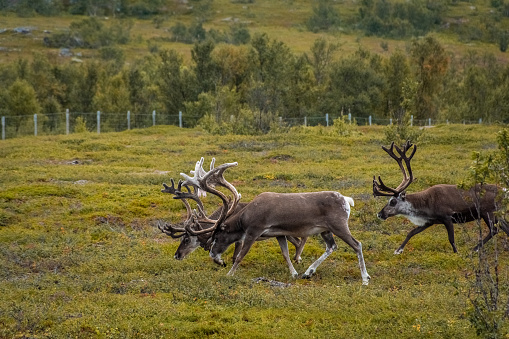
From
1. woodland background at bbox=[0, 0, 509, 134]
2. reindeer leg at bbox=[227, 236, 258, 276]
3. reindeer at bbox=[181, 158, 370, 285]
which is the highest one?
reindeer at bbox=[181, 158, 370, 285]

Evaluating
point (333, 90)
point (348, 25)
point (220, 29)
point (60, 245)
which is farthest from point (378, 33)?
point (60, 245)

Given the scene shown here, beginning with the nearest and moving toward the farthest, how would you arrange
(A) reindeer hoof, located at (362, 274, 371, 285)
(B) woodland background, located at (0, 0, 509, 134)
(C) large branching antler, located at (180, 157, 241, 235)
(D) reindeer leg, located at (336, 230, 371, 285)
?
(A) reindeer hoof, located at (362, 274, 371, 285) < (D) reindeer leg, located at (336, 230, 371, 285) < (C) large branching antler, located at (180, 157, 241, 235) < (B) woodland background, located at (0, 0, 509, 134)

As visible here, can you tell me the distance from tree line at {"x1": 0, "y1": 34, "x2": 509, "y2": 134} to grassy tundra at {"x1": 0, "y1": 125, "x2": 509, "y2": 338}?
83.0ft

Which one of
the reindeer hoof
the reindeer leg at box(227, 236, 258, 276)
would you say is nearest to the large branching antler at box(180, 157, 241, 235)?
the reindeer leg at box(227, 236, 258, 276)

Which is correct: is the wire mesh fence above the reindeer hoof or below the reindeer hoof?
below

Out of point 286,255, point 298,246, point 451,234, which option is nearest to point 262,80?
point 451,234

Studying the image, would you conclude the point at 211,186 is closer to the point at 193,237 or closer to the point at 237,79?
the point at 193,237

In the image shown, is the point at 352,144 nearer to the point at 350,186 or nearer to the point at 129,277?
the point at 350,186

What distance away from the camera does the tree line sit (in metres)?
57.5

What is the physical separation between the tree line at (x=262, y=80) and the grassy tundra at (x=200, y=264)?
25.3m

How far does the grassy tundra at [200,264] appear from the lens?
10.9m

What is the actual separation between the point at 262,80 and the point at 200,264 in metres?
39.9

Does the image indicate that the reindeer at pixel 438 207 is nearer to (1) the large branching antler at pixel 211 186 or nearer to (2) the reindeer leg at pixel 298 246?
(2) the reindeer leg at pixel 298 246

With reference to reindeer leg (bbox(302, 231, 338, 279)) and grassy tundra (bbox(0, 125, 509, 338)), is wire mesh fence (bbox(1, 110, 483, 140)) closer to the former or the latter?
grassy tundra (bbox(0, 125, 509, 338))
